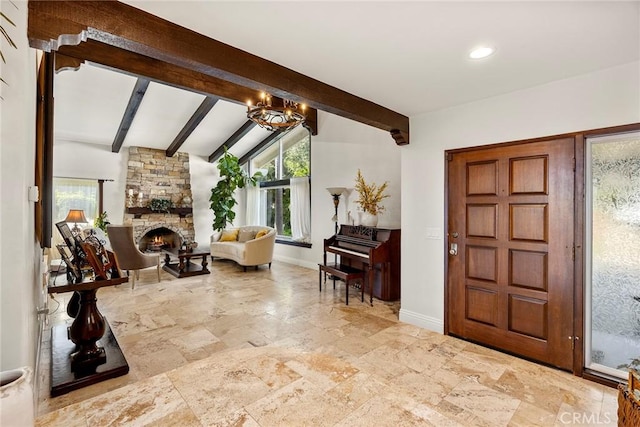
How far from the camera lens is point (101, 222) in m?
7.08

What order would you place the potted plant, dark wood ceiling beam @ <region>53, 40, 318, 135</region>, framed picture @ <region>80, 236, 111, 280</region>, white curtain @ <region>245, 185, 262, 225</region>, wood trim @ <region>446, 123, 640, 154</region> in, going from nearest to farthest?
wood trim @ <region>446, 123, 640, 154</region>, framed picture @ <region>80, 236, 111, 280</region>, dark wood ceiling beam @ <region>53, 40, 318, 135</region>, the potted plant, white curtain @ <region>245, 185, 262, 225</region>

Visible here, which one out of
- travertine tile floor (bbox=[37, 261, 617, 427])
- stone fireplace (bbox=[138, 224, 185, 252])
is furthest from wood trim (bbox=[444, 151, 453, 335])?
stone fireplace (bbox=[138, 224, 185, 252])

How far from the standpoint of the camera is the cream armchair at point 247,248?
6.26 metres

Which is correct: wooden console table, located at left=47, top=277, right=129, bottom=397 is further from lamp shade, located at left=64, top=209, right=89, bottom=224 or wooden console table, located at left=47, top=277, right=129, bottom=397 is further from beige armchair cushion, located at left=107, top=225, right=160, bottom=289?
lamp shade, located at left=64, top=209, right=89, bottom=224

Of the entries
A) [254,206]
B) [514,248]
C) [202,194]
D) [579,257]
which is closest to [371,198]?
[514,248]

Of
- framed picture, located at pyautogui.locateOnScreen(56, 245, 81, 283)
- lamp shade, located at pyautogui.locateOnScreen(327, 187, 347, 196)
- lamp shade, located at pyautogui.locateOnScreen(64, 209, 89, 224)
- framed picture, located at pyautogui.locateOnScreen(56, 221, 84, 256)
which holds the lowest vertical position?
framed picture, located at pyautogui.locateOnScreen(56, 245, 81, 283)

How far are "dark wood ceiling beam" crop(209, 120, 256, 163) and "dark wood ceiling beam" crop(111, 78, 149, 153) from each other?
2239mm

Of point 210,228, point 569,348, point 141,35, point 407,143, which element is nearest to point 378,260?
point 407,143

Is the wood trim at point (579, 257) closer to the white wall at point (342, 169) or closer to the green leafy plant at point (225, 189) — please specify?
the white wall at point (342, 169)

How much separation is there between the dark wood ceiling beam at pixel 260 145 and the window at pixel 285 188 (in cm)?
12

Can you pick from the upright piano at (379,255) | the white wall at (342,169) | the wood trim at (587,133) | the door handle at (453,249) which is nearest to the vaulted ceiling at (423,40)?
the wood trim at (587,133)

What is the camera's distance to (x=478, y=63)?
222cm

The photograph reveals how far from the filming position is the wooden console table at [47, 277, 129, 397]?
90.7 inches

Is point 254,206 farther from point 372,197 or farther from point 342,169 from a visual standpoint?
point 372,197
